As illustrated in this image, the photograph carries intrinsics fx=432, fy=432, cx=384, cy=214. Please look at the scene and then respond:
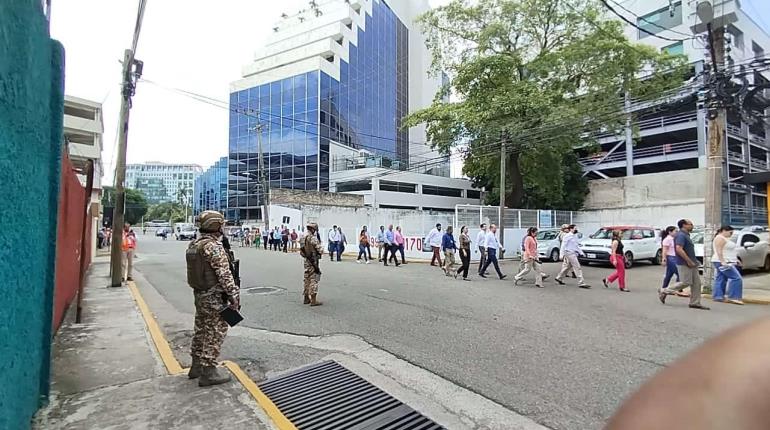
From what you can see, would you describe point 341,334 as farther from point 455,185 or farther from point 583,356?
point 455,185

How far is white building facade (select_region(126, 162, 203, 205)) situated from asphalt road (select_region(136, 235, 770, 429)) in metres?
92.9

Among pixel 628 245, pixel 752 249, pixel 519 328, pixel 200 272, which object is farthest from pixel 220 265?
pixel 752 249

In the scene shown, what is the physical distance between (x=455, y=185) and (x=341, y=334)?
5171cm

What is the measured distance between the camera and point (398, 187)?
161ft

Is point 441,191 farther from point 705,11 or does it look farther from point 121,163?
point 121,163

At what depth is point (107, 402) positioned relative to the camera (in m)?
3.67

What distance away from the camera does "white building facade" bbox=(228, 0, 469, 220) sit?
47.2 m

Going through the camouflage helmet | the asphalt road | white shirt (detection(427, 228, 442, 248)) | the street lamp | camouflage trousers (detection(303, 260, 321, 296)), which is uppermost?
the street lamp

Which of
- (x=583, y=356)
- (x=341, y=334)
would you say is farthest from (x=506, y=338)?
(x=341, y=334)

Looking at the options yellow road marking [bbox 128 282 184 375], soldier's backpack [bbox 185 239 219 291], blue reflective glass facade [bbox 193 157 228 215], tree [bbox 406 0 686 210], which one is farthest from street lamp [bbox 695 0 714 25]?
blue reflective glass facade [bbox 193 157 228 215]

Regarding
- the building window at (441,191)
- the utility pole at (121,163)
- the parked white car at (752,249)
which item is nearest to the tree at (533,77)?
the parked white car at (752,249)

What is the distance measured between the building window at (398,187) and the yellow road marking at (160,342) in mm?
39060

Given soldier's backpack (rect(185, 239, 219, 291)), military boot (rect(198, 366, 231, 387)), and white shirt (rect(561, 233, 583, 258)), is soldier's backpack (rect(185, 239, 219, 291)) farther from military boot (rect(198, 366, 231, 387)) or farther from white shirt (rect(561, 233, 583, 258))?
white shirt (rect(561, 233, 583, 258))

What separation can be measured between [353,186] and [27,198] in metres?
45.0
